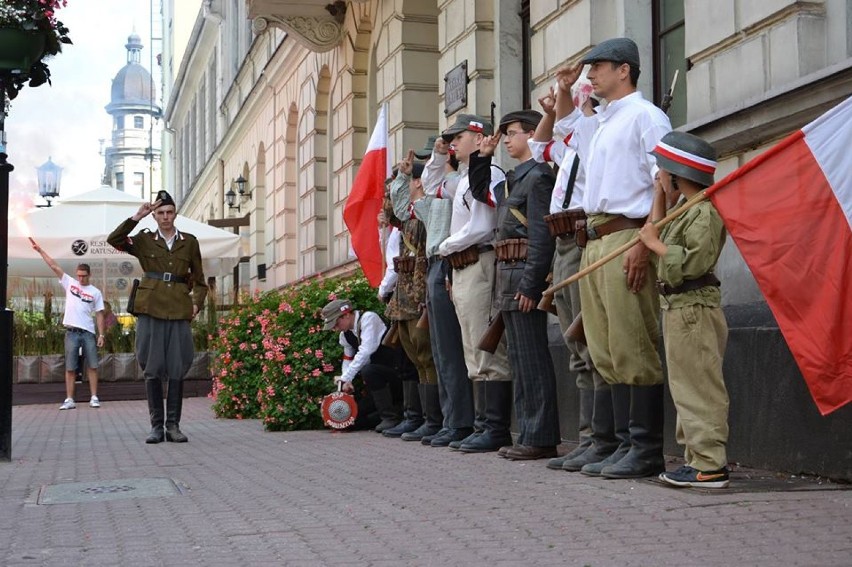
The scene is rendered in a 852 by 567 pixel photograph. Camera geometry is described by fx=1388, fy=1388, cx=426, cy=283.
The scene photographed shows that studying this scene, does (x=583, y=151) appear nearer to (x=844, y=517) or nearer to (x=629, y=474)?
(x=629, y=474)

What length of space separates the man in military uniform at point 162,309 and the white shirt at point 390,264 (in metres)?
1.62

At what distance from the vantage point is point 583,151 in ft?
24.8

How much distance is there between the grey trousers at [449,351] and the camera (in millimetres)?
9711

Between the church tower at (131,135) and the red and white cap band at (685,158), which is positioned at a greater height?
the church tower at (131,135)

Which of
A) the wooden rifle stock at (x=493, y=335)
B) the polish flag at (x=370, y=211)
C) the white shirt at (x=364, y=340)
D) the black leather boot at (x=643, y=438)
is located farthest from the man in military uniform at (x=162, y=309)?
the black leather boot at (x=643, y=438)

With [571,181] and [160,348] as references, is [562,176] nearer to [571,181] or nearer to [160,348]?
[571,181]

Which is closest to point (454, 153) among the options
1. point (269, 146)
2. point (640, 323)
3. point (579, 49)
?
point (579, 49)

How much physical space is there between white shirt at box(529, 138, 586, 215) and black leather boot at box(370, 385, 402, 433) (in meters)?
4.09

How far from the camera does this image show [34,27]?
9.91m

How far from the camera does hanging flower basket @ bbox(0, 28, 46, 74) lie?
984 cm

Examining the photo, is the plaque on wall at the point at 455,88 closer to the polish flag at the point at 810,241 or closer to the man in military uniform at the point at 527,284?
the man in military uniform at the point at 527,284

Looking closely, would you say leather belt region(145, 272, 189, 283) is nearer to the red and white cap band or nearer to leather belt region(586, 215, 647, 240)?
leather belt region(586, 215, 647, 240)

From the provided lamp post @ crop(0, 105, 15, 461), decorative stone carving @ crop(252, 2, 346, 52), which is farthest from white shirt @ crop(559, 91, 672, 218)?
decorative stone carving @ crop(252, 2, 346, 52)

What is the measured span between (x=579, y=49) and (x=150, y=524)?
650 centimetres
